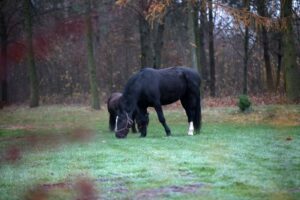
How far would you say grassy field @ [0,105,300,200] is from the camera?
3.27 metres

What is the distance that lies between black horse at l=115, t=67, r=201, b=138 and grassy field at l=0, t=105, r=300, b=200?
2.84ft

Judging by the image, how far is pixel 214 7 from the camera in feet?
56.6

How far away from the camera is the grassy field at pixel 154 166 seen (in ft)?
10.7

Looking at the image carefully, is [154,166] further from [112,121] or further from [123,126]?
[112,121]

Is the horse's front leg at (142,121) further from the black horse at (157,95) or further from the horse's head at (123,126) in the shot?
the horse's head at (123,126)

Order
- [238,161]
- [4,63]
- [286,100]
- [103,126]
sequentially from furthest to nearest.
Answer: [286,100] → [103,126] → [238,161] → [4,63]

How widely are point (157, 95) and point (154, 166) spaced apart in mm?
5594

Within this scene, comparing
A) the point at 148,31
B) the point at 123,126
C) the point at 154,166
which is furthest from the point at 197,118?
the point at 148,31

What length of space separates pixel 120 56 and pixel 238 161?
2645cm

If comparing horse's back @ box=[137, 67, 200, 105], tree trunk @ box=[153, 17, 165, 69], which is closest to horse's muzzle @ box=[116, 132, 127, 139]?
horse's back @ box=[137, 67, 200, 105]

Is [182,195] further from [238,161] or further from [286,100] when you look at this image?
[286,100]

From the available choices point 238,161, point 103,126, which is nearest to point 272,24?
point 103,126

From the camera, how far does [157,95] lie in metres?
13.2

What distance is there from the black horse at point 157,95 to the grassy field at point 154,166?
0.86 m
